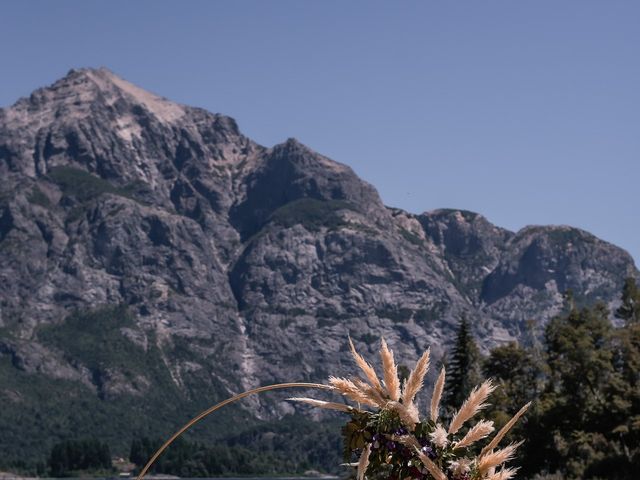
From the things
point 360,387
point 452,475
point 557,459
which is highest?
point 557,459

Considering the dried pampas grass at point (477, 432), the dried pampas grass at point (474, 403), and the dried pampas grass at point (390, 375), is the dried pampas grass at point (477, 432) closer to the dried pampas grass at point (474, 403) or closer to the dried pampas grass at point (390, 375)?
the dried pampas grass at point (474, 403)

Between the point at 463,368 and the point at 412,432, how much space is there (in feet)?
396

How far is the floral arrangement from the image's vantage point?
7.18 metres

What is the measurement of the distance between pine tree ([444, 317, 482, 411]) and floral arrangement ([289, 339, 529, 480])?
111145 mm

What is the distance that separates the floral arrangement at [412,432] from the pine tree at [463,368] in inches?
4376

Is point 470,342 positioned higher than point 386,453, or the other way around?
point 470,342

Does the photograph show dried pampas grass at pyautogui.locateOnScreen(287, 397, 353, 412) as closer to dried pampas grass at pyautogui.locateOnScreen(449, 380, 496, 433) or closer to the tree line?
dried pampas grass at pyautogui.locateOnScreen(449, 380, 496, 433)

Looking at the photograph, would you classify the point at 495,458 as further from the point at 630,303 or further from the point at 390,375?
the point at 630,303

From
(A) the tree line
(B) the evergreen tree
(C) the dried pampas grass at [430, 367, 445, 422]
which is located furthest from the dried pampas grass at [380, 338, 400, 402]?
(B) the evergreen tree

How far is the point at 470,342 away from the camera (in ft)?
428

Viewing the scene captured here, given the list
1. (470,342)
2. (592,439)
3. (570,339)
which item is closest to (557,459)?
(592,439)

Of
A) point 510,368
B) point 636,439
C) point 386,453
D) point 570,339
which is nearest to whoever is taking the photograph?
point 386,453

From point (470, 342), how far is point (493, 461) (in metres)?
125

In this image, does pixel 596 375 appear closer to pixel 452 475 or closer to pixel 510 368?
pixel 510 368
